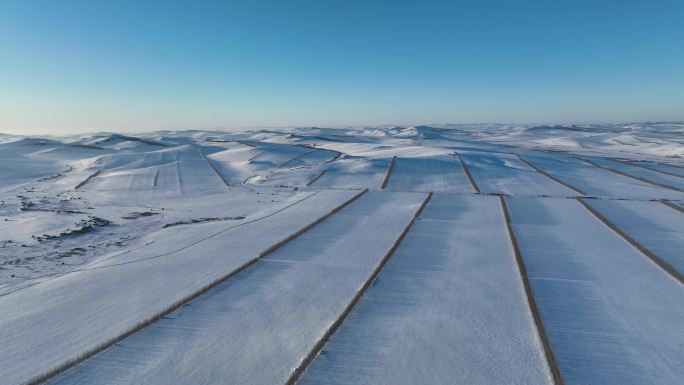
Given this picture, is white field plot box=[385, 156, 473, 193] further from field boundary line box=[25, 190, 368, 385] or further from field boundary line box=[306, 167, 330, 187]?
field boundary line box=[25, 190, 368, 385]

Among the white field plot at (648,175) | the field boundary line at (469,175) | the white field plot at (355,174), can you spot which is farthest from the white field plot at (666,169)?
Answer: the white field plot at (355,174)

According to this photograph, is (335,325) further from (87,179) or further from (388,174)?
(87,179)

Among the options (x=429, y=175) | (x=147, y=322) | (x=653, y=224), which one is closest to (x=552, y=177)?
(x=429, y=175)

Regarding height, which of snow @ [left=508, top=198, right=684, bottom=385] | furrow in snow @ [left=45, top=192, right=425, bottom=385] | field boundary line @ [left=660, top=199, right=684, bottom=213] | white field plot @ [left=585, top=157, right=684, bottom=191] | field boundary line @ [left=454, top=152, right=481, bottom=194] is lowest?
snow @ [left=508, top=198, right=684, bottom=385]

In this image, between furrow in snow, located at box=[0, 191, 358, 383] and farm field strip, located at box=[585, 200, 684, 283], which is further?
farm field strip, located at box=[585, 200, 684, 283]

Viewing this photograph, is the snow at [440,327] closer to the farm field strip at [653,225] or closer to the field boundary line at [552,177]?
the farm field strip at [653,225]

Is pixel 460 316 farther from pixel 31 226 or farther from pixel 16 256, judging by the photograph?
pixel 31 226

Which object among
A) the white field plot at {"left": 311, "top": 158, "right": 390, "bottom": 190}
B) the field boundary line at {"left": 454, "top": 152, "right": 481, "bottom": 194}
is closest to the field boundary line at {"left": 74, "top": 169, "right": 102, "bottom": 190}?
the white field plot at {"left": 311, "top": 158, "right": 390, "bottom": 190}
